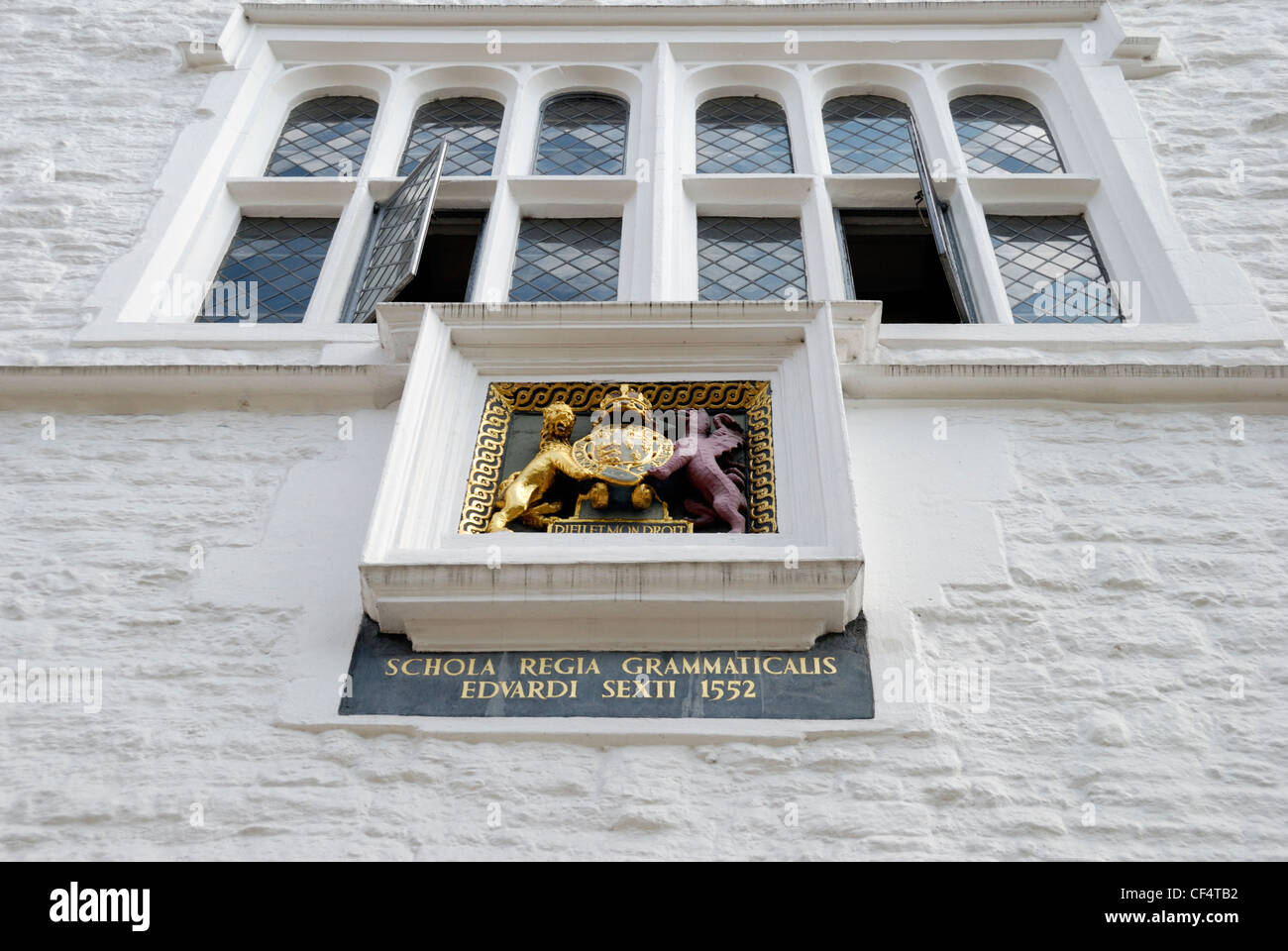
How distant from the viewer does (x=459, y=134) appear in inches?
347

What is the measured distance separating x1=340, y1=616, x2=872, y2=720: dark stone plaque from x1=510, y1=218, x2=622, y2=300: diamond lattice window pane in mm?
→ 2722

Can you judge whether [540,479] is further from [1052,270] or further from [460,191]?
[1052,270]

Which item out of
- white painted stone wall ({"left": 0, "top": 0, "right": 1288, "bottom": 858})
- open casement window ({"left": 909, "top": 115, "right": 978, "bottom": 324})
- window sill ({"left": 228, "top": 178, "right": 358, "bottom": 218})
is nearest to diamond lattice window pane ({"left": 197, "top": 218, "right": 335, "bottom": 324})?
window sill ({"left": 228, "top": 178, "right": 358, "bottom": 218})

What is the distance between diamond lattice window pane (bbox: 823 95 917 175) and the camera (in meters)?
8.39

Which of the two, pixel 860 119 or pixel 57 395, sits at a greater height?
pixel 860 119

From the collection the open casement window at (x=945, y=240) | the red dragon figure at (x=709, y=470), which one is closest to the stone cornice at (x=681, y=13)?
the open casement window at (x=945, y=240)

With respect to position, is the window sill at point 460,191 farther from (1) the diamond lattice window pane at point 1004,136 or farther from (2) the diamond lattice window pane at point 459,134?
(1) the diamond lattice window pane at point 1004,136

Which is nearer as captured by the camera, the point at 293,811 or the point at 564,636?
the point at 293,811

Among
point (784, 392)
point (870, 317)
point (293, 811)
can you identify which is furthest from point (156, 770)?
point (870, 317)

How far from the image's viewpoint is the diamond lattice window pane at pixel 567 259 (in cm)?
749

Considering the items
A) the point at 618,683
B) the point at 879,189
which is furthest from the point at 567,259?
the point at 618,683
